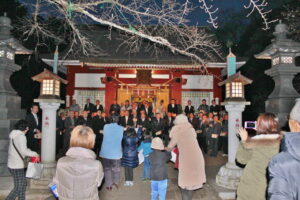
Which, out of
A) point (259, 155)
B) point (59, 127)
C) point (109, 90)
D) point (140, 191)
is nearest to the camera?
point (259, 155)

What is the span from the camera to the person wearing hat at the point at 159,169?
4.71 m

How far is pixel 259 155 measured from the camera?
2.65 m

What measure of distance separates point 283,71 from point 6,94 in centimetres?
831

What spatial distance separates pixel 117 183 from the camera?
20.6ft

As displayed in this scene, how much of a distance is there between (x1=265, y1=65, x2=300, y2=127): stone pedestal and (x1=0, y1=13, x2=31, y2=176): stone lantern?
793 cm

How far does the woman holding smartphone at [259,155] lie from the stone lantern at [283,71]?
16.4 feet

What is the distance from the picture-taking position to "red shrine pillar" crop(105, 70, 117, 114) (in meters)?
14.9

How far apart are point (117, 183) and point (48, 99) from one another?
2.98 metres

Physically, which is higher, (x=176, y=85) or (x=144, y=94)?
(x=176, y=85)

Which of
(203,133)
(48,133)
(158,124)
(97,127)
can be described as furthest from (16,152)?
(203,133)

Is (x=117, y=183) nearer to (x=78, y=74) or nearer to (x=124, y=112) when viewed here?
(x=124, y=112)

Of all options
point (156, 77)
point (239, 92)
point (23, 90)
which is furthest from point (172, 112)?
point (23, 90)

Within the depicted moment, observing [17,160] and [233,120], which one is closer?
[17,160]

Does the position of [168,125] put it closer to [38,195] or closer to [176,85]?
[176,85]
